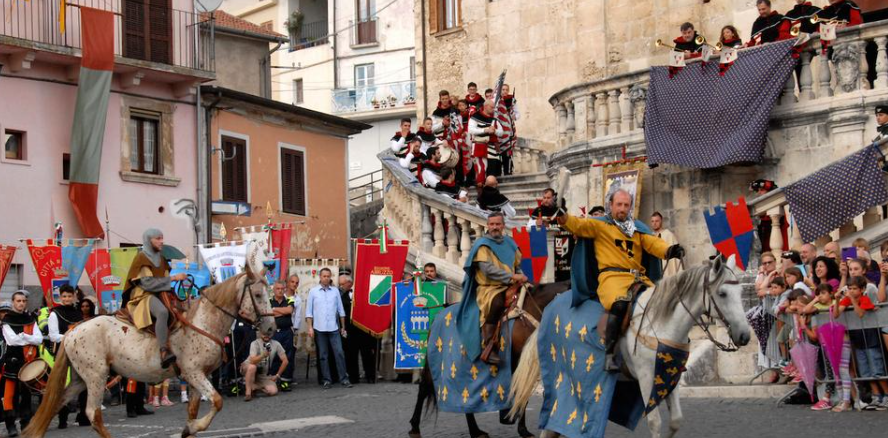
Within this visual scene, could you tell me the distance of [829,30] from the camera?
60.3ft

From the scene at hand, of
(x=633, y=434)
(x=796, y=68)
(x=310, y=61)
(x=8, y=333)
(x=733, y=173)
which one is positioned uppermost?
(x=310, y=61)

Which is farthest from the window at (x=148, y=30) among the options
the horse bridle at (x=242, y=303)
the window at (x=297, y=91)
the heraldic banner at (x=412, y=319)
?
the window at (x=297, y=91)

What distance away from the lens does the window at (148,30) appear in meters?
27.9

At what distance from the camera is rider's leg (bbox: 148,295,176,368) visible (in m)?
14.1

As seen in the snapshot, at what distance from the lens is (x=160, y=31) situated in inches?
1122

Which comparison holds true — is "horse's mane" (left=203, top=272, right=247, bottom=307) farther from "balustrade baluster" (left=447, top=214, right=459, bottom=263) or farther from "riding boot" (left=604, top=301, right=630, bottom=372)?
"balustrade baluster" (left=447, top=214, right=459, bottom=263)

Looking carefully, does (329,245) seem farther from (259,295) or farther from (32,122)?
(259,295)

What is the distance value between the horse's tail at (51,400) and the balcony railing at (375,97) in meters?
42.6

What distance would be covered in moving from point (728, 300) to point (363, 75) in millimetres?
51730

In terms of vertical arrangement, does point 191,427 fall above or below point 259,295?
below

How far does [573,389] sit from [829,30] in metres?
9.49

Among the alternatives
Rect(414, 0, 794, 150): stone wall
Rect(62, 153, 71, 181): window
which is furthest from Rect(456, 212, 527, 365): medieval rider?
Rect(62, 153, 71, 181): window

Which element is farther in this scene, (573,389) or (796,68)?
(796,68)

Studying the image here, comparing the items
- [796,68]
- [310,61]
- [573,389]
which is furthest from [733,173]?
[310,61]
